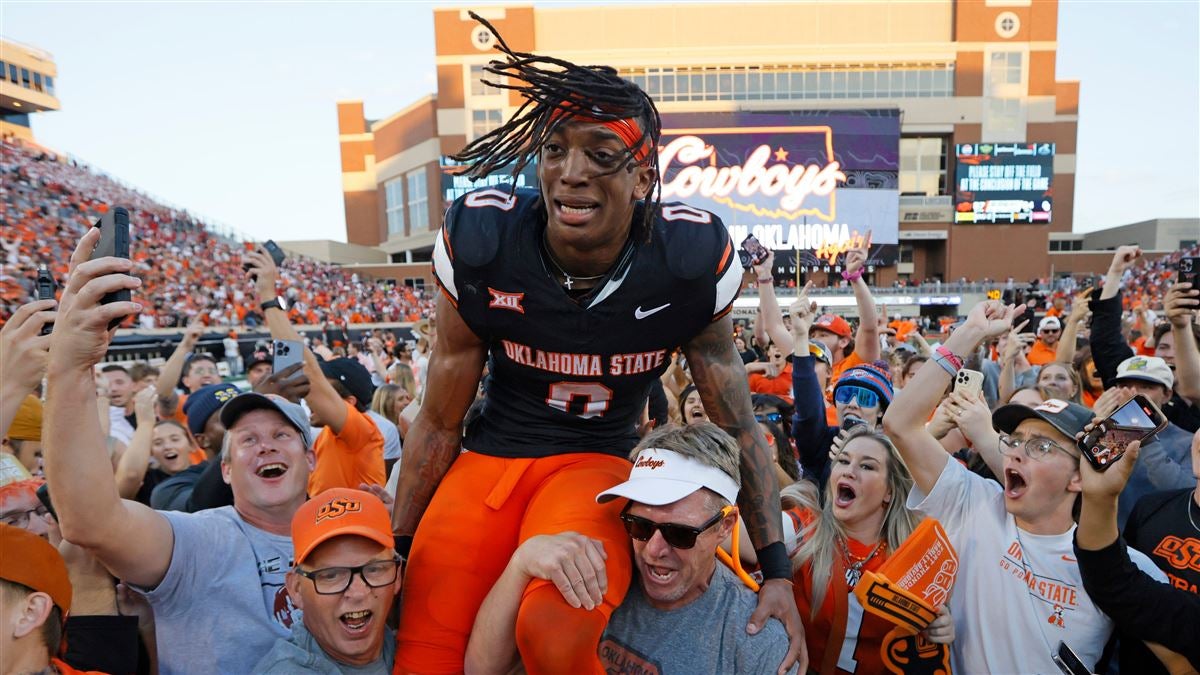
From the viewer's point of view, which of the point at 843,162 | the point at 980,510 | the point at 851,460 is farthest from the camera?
the point at 843,162

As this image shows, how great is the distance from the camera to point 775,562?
7.23 ft

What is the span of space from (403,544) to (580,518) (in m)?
0.66

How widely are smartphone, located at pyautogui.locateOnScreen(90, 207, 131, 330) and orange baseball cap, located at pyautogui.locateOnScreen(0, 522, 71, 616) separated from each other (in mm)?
556

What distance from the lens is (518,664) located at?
1.90 m

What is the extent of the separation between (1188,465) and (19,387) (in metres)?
4.88

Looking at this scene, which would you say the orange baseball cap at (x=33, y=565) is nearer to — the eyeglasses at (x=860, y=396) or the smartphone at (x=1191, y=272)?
the eyeglasses at (x=860, y=396)

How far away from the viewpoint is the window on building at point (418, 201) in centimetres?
4750

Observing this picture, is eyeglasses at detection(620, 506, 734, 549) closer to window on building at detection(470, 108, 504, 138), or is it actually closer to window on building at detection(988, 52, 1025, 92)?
window on building at detection(470, 108, 504, 138)

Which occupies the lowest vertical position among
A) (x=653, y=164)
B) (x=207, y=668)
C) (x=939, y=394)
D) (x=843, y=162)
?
(x=207, y=668)

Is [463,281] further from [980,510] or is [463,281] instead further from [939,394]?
[980,510]

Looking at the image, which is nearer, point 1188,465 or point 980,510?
point 980,510

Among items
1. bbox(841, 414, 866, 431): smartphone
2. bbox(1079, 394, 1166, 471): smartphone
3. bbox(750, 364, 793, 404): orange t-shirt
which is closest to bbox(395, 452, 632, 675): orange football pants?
bbox(1079, 394, 1166, 471): smartphone

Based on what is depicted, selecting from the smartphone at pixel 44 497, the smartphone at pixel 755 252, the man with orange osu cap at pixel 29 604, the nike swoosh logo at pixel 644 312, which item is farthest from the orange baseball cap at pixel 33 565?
the smartphone at pixel 755 252

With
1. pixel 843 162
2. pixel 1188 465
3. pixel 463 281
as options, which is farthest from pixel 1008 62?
pixel 463 281
